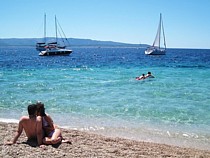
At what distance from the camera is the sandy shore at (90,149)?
627cm

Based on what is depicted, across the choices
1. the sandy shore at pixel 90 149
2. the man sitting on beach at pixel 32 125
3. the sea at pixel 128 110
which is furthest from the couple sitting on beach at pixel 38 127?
the sea at pixel 128 110

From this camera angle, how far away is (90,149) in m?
6.84

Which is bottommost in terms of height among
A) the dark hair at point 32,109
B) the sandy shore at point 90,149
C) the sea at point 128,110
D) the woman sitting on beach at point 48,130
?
the sea at point 128,110

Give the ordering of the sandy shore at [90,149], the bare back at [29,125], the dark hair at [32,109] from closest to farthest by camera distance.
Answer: the sandy shore at [90,149], the dark hair at [32,109], the bare back at [29,125]

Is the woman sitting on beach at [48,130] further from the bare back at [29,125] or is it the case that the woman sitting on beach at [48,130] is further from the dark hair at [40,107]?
the bare back at [29,125]

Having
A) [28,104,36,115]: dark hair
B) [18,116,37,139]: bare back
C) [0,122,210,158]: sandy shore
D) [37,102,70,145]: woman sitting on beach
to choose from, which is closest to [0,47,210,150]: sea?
[0,122,210,158]: sandy shore

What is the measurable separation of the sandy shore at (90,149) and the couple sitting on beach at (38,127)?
170 mm

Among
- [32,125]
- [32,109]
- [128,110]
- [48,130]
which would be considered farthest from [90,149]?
[128,110]

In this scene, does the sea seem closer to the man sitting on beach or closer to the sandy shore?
the sandy shore

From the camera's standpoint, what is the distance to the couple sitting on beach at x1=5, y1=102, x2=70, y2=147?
6895mm

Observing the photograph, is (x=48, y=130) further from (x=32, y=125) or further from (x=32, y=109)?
(x=32, y=109)

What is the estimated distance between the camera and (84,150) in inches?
263

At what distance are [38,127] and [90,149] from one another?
4.32 ft

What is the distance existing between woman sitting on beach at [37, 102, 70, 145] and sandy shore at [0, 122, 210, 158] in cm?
16
